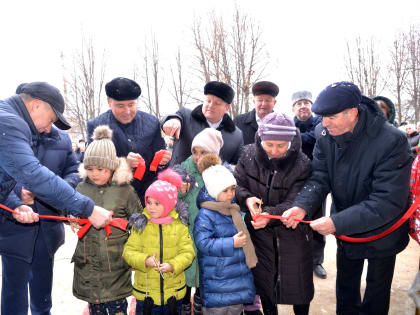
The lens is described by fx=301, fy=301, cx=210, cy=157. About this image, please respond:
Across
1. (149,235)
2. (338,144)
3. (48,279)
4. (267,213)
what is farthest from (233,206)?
(48,279)

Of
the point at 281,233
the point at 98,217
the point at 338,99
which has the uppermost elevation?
the point at 338,99

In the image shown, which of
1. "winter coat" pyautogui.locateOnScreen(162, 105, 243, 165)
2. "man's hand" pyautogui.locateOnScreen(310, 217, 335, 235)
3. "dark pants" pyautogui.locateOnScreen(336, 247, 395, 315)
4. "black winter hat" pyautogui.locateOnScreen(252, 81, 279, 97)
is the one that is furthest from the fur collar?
"black winter hat" pyautogui.locateOnScreen(252, 81, 279, 97)

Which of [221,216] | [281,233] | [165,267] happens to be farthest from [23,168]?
[281,233]

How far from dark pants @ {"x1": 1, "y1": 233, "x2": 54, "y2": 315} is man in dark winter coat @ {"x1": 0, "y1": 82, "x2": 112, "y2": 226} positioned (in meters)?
0.27

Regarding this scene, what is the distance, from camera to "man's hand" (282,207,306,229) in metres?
2.39

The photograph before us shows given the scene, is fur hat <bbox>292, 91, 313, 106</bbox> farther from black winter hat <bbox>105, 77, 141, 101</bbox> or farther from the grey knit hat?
the grey knit hat

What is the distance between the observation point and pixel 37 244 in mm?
2777

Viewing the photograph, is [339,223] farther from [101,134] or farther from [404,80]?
[404,80]

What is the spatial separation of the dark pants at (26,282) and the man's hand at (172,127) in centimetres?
156

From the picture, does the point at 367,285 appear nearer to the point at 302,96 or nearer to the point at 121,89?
the point at 302,96

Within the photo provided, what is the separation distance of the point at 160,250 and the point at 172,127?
1.30 meters

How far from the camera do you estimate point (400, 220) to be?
7.44 ft

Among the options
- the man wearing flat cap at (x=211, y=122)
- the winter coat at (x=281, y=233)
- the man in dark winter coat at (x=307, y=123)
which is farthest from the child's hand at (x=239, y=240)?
the man in dark winter coat at (x=307, y=123)

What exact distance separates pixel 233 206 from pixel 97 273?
1287 millimetres
